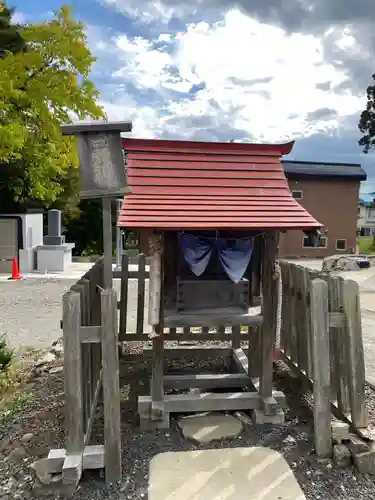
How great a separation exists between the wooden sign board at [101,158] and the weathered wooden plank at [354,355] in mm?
2099

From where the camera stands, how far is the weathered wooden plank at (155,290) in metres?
3.84

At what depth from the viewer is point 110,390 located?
3213 millimetres

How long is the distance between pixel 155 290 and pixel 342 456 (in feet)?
6.87

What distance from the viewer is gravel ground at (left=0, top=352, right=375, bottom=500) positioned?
3.06 meters

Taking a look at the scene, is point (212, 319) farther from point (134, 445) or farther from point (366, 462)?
point (366, 462)

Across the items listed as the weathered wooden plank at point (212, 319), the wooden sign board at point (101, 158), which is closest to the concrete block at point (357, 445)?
the weathered wooden plank at point (212, 319)

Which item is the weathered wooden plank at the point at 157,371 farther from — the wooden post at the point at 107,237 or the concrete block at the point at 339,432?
Result: the concrete block at the point at 339,432

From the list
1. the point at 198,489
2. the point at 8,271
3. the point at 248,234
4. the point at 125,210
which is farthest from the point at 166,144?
the point at 8,271

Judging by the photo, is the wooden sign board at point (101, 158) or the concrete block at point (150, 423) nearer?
the wooden sign board at point (101, 158)

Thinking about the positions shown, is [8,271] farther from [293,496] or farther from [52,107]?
[293,496]

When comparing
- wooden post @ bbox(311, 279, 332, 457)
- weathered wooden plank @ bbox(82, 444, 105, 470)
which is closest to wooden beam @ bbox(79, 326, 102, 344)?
weathered wooden plank @ bbox(82, 444, 105, 470)

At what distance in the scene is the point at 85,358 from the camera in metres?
3.49

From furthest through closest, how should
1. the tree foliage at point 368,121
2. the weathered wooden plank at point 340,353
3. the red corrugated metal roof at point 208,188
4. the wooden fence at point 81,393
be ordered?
the tree foliage at point 368,121 < the red corrugated metal roof at point 208,188 < the weathered wooden plank at point 340,353 < the wooden fence at point 81,393

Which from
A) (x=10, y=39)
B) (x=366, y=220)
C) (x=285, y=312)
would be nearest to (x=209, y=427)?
(x=285, y=312)
